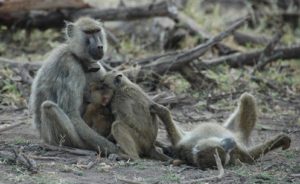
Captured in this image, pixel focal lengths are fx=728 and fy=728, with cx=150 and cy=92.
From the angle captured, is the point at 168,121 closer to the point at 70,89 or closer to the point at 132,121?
the point at 132,121

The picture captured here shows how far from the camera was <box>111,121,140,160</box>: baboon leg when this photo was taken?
24.3 ft

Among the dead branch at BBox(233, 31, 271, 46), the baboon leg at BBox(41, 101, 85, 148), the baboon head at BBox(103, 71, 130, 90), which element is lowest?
the baboon leg at BBox(41, 101, 85, 148)

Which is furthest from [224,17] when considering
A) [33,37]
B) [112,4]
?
[33,37]

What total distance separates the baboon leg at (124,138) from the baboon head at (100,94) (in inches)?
13.1

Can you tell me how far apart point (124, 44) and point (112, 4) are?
2.60 meters

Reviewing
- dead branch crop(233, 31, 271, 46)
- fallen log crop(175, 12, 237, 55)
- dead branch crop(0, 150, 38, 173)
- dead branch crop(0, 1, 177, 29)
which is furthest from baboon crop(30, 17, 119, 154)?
dead branch crop(233, 31, 271, 46)

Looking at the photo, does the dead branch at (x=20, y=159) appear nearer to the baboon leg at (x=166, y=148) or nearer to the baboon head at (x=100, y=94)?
the baboon head at (x=100, y=94)

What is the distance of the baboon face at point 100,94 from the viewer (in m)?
7.67

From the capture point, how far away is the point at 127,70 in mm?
10336

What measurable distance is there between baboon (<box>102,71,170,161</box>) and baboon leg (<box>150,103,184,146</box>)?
7 cm

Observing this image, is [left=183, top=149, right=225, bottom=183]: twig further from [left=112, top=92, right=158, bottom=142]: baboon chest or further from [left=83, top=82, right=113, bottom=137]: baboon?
[left=83, top=82, right=113, bottom=137]: baboon

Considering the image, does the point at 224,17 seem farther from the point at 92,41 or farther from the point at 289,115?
the point at 92,41

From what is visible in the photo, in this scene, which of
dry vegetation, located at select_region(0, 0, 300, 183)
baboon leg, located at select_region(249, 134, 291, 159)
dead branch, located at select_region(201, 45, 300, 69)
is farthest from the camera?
dead branch, located at select_region(201, 45, 300, 69)

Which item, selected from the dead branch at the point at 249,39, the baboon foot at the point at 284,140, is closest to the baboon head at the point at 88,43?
the baboon foot at the point at 284,140
